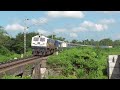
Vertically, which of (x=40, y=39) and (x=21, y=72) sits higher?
(x=40, y=39)

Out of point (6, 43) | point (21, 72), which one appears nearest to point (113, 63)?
point (21, 72)

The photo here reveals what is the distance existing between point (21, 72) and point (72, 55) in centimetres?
827

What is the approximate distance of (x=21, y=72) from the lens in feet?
60.1
